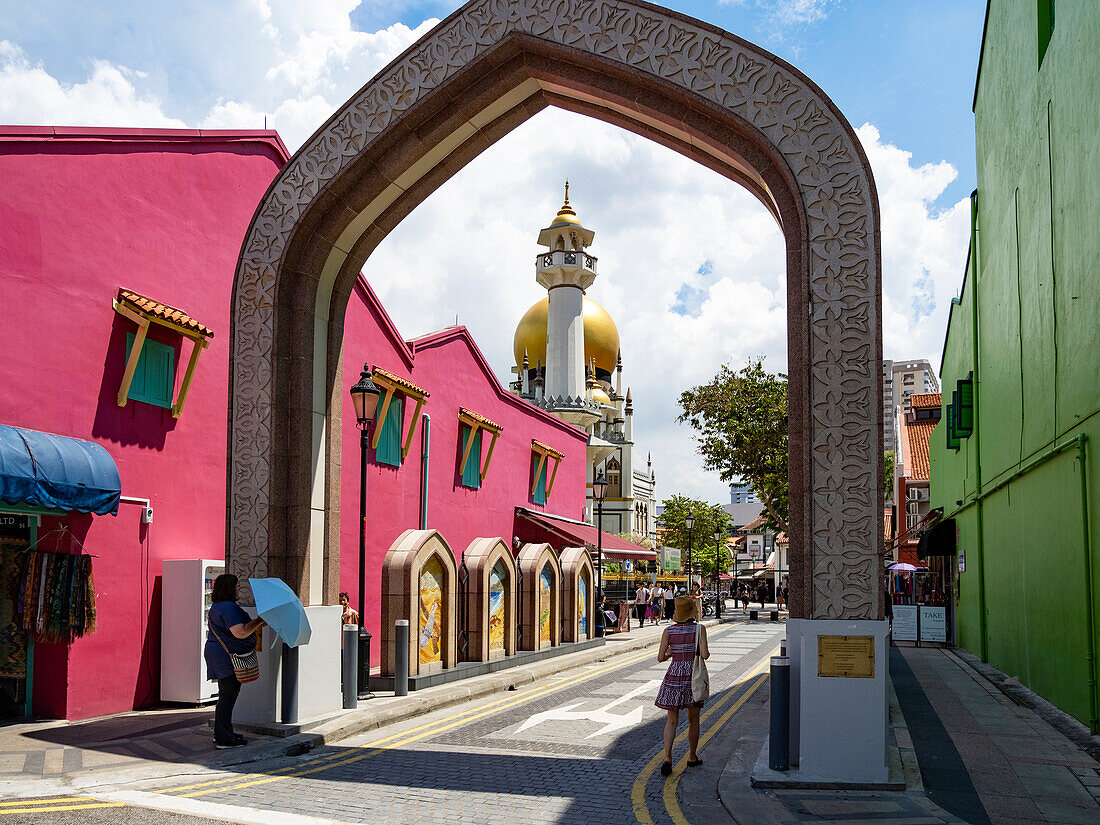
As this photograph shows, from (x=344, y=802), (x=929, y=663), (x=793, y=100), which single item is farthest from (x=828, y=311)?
(x=929, y=663)

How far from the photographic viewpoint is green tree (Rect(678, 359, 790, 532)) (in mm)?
41344

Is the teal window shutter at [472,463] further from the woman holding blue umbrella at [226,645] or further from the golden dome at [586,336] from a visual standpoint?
the golden dome at [586,336]

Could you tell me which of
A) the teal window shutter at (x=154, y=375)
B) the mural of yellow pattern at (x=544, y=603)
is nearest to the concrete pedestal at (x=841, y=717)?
the teal window shutter at (x=154, y=375)

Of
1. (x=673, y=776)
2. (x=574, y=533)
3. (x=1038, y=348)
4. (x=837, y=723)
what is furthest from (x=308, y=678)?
(x=574, y=533)

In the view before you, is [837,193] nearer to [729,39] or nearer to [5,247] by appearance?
[729,39]

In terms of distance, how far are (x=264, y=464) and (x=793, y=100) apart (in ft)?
22.4

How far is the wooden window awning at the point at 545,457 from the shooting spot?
2783cm

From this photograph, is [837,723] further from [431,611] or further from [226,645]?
[431,611]

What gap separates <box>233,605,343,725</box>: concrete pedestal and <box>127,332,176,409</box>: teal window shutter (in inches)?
144

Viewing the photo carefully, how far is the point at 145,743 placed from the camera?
31.0 ft

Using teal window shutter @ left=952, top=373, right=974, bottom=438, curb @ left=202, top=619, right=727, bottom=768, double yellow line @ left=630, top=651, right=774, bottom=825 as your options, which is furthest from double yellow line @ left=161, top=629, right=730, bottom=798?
teal window shutter @ left=952, top=373, right=974, bottom=438

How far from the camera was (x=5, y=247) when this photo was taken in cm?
1027

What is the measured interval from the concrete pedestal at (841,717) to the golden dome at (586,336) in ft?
208

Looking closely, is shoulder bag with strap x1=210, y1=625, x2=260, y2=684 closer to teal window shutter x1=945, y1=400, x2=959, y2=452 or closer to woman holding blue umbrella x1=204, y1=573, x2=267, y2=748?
woman holding blue umbrella x1=204, y1=573, x2=267, y2=748
